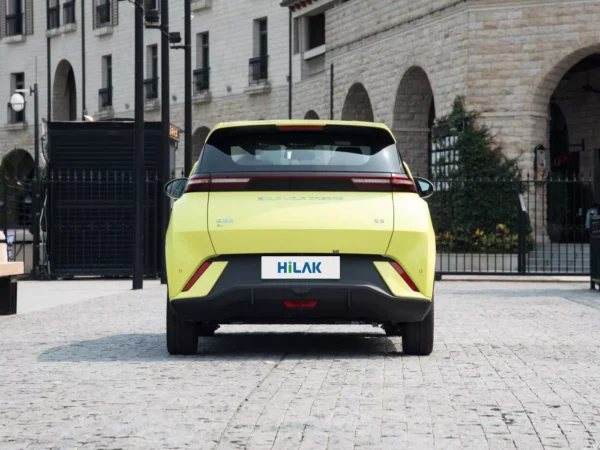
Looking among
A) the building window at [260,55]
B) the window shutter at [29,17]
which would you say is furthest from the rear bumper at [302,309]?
the window shutter at [29,17]

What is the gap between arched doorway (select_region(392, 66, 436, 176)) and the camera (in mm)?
35625

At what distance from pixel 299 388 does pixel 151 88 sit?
46.7 m

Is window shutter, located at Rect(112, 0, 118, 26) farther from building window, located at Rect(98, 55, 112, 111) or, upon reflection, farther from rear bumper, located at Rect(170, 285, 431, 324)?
rear bumper, located at Rect(170, 285, 431, 324)

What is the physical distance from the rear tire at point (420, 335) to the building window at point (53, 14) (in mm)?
53441

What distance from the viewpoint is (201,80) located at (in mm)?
51875

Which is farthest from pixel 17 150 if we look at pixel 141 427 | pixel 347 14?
pixel 141 427

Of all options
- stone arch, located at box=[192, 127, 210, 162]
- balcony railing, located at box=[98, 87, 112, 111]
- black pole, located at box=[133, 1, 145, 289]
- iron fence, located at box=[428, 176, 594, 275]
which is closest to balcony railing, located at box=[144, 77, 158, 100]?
stone arch, located at box=[192, 127, 210, 162]

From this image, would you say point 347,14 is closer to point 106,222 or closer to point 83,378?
point 106,222

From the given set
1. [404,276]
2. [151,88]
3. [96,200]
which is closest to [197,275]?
[404,276]

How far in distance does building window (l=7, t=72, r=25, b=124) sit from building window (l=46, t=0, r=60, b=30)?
304cm

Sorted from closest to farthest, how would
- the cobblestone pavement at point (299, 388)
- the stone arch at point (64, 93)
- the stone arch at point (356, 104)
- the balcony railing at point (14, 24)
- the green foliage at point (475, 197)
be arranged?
the cobblestone pavement at point (299, 388) → the green foliage at point (475, 197) → the stone arch at point (356, 104) → the stone arch at point (64, 93) → the balcony railing at point (14, 24)

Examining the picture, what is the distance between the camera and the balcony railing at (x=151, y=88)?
175 feet

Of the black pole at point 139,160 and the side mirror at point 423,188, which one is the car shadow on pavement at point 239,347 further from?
the black pole at point 139,160

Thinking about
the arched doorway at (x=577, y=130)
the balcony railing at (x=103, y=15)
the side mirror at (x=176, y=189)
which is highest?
the balcony railing at (x=103, y=15)
